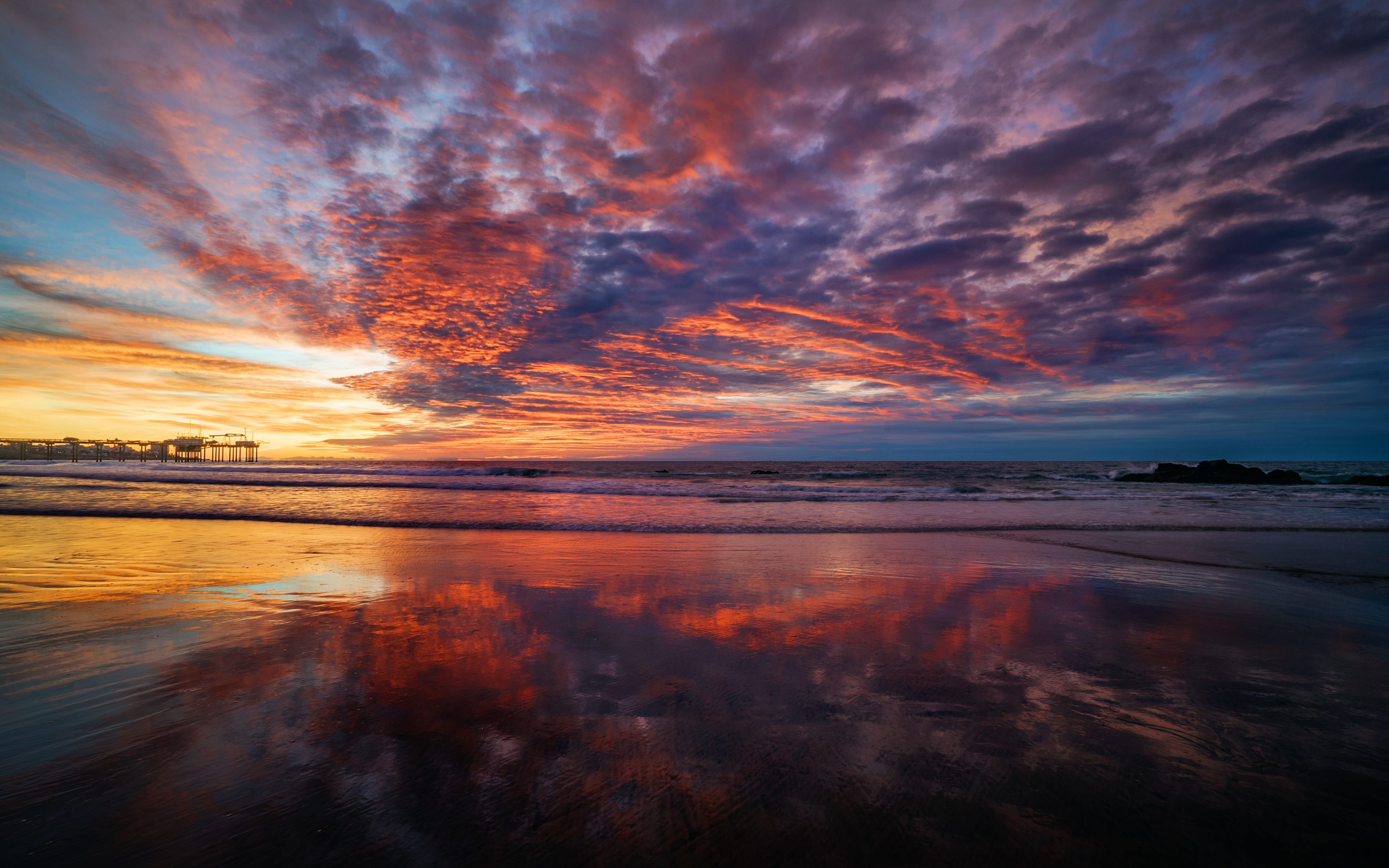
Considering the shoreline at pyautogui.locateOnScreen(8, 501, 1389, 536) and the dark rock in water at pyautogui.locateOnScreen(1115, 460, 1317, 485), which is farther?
the dark rock in water at pyautogui.locateOnScreen(1115, 460, 1317, 485)

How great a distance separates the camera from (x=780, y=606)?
5973 mm

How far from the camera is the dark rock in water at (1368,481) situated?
3316 cm

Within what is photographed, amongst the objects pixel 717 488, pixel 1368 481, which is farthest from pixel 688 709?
pixel 1368 481

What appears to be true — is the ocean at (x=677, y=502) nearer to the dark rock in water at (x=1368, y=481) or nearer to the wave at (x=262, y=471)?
the wave at (x=262, y=471)

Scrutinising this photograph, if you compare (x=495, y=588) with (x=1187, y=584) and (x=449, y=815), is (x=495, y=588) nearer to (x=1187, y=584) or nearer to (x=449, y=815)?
(x=449, y=815)

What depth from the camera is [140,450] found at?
9856cm

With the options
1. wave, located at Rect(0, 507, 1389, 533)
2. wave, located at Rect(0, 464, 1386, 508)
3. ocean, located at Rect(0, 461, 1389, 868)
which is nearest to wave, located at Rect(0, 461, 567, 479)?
wave, located at Rect(0, 464, 1386, 508)

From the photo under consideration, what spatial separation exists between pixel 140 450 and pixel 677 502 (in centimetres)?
12783

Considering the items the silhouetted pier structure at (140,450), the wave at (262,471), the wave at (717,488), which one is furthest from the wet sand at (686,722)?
the silhouetted pier structure at (140,450)

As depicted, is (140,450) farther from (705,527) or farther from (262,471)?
(705,527)

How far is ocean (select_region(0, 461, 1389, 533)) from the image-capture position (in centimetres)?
1420

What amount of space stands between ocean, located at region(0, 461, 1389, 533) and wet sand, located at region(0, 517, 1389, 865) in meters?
7.03

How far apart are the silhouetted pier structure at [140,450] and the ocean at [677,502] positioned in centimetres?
5051

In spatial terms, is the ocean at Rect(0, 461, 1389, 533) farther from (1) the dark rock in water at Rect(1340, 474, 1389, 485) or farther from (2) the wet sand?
(2) the wet sand
